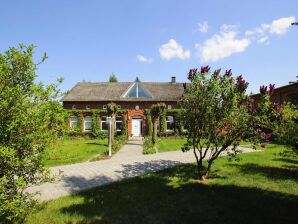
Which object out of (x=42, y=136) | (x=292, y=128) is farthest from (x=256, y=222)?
(x=42, y=136)

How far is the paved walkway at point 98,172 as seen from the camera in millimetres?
9805

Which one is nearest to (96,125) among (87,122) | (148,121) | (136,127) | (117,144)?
(87,122)

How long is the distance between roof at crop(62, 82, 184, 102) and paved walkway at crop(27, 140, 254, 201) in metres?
18.5

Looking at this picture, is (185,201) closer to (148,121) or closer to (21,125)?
(21,125)

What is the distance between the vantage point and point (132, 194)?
8.88 m

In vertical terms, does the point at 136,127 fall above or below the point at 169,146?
above

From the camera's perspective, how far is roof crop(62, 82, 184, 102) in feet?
113

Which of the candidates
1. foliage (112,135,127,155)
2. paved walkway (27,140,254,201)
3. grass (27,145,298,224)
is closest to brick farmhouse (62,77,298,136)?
foliage (112,135,127,155)

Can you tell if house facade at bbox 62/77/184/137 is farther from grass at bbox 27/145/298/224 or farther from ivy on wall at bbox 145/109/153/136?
grass at bbox 27/145/298/224

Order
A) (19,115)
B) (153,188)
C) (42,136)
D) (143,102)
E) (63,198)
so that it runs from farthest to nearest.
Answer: (143,102) → (153,188) → (63,198) → (42,136) → (19,115)

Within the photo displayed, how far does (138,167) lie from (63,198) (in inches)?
211

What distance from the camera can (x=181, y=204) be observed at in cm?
802

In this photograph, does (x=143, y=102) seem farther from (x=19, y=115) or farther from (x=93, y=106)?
(x=19, y=115)

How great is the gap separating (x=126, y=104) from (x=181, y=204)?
26.8 metres
